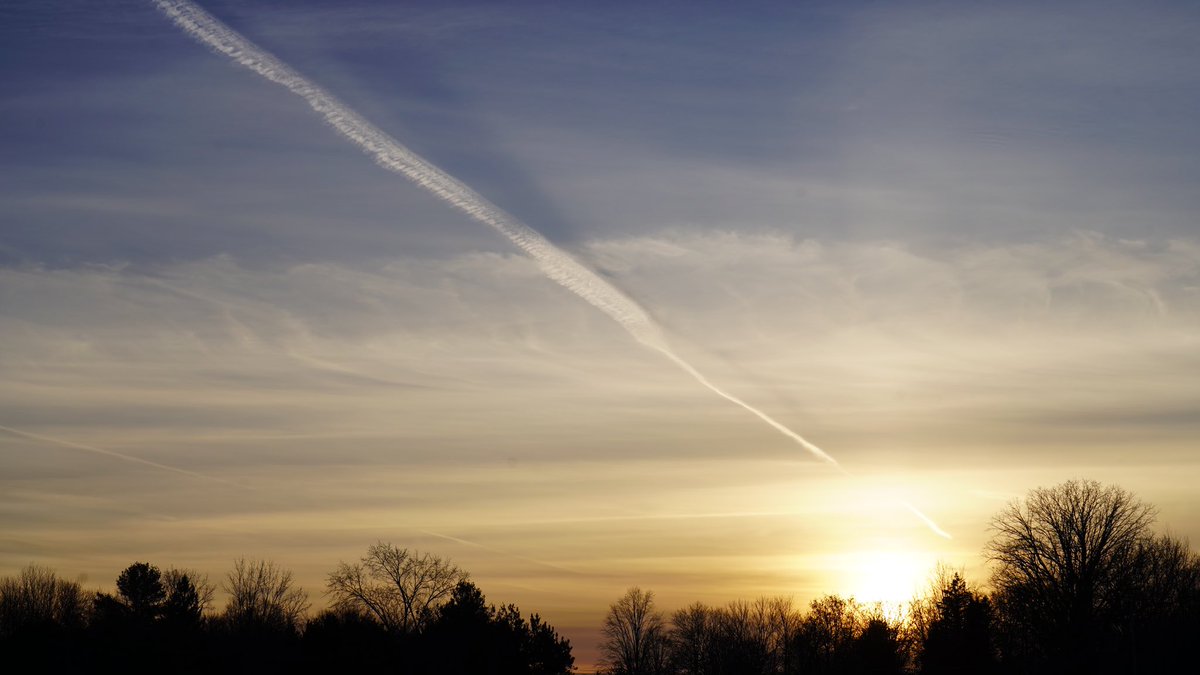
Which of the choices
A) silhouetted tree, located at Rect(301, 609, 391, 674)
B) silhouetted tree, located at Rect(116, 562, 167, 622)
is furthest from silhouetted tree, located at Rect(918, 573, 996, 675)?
silhouetted tree, located at Rect(116, 562, 167, 622)

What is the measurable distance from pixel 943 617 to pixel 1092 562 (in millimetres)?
26661

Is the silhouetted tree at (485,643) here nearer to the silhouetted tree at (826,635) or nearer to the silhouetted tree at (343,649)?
the silhouetted tree at (343,649)

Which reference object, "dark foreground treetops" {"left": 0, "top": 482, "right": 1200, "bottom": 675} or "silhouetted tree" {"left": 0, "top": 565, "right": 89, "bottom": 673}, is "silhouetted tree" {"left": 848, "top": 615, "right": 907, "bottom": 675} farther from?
"silhouetted tree" {"left": 0, "top": 565, "right": 89, "bottom": 673}

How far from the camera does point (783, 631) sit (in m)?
181

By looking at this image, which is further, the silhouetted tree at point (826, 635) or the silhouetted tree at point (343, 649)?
the silhouetted tree at point (826, 635)

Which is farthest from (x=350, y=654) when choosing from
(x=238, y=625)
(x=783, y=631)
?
(x=783, y=631)

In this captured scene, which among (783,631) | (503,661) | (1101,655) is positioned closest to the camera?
(1101,655)

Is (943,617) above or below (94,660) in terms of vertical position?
above

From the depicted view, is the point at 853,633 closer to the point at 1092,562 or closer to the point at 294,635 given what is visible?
the point at 1092,562

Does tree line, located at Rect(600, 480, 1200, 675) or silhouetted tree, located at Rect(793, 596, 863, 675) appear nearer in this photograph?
tree line, located at Rect(600, 480, 1200, 675)

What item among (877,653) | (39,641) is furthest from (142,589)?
(877,653)

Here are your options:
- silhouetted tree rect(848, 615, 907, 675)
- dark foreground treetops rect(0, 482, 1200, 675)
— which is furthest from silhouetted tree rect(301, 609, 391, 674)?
silhouetted tree rect(848, 615, 907, 675)

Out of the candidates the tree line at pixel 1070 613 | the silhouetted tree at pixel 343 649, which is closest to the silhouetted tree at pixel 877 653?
the tree line at pixel 1070 613

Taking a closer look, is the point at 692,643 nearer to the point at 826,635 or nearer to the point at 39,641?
the point at 826,635
